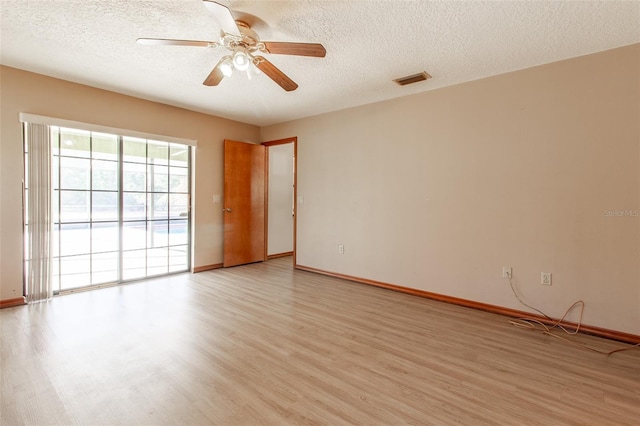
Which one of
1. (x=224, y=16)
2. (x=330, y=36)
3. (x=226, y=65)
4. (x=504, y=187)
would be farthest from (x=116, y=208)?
(x=504, y=187)

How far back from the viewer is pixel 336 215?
185 inches

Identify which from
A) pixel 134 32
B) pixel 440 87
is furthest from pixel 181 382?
pixel 440 87

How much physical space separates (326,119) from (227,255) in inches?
111

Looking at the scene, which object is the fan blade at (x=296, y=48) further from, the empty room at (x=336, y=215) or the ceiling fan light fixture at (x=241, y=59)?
the ceiling fan light fixture at (x=241, y=59)

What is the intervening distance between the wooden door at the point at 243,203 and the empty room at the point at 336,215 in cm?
30

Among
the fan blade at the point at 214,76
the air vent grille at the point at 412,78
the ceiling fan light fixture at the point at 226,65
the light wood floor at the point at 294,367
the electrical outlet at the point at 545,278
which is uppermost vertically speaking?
the air vent grille at the point at 412,78

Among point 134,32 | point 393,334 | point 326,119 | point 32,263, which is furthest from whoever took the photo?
point 326,119

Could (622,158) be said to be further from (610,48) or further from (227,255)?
(227,255)

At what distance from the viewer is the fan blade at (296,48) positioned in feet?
6.95

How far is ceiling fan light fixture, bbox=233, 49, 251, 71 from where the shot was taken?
91.7 inches

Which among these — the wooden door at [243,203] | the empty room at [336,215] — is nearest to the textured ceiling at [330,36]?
the empty room at [336,215]

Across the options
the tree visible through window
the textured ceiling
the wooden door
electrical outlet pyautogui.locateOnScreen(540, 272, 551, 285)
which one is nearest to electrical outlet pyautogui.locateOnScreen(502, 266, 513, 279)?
electrical outlet pyautogui.locateOnScreen(540, 272, 551, 285)

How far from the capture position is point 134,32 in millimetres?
2479

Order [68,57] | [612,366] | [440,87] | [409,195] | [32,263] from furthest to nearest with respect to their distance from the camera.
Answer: [409,195] → [440,87] → [32,263] → [68,57] → [612,366]
